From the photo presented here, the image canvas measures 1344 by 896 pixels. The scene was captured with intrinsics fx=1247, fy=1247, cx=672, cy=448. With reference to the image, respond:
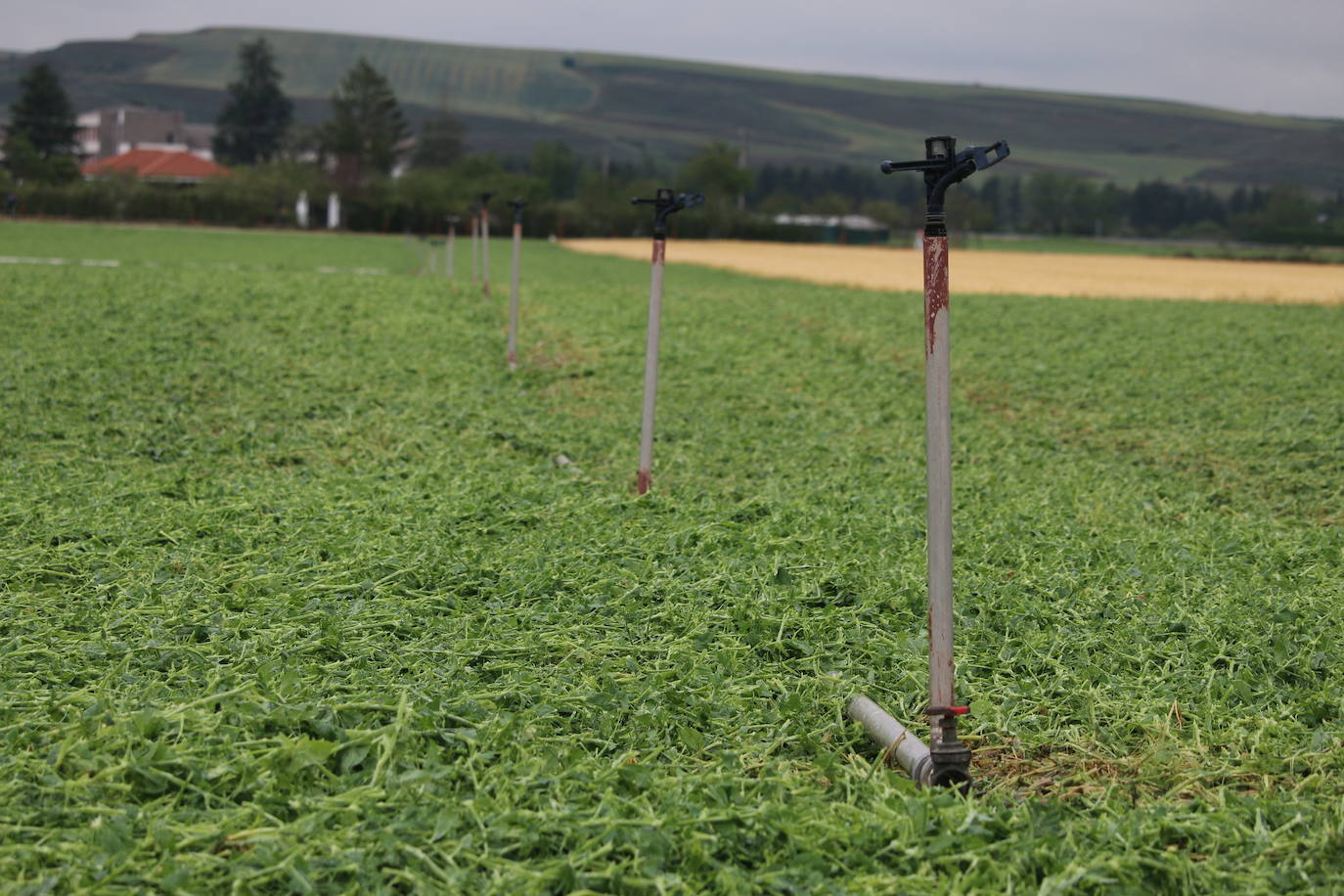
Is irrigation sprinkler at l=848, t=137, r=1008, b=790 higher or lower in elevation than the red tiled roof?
lower

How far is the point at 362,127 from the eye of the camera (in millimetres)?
114188

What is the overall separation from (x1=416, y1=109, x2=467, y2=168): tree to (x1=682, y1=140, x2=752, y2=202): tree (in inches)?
1376

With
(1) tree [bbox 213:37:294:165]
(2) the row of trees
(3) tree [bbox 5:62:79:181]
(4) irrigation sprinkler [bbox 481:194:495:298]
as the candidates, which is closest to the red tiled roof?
(2) the row of trees

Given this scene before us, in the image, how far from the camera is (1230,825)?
3.71 metres

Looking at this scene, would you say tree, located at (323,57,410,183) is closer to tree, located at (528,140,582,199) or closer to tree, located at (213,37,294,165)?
tree, located at (213,37,294,165)

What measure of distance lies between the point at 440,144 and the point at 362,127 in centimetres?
2460

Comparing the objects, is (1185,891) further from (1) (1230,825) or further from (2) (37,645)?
(2) (37,645)

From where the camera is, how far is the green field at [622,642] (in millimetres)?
3461

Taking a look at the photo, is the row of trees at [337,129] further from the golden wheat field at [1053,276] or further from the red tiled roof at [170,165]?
the golden wheat field at [1053,276]

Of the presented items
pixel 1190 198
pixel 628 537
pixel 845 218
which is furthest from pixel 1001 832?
pixel 1190 198

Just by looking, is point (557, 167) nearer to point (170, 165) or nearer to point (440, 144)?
point (440, 144)

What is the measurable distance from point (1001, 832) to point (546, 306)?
1774cm

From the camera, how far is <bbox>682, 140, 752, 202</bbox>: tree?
370 feet

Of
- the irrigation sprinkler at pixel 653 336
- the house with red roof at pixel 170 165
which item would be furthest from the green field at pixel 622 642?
the house with red roof at pixel 170 165
